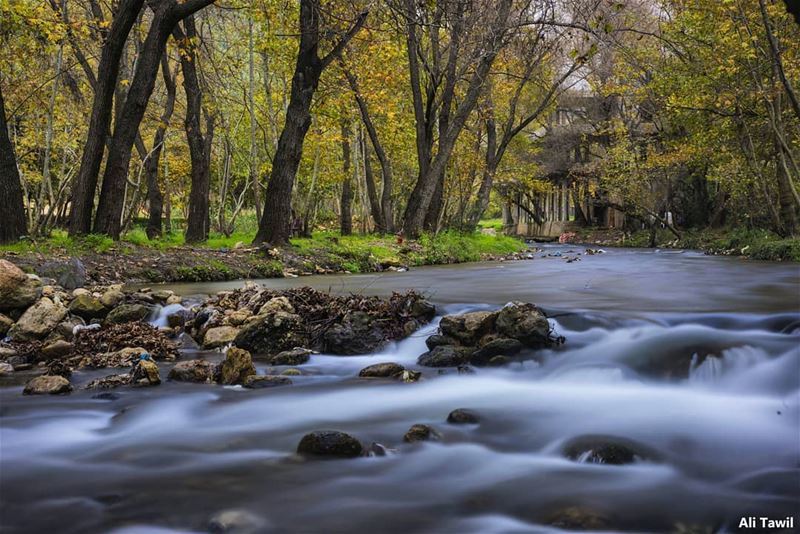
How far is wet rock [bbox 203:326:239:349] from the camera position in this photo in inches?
266

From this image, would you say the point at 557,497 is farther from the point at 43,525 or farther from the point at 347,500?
the point at 43,525

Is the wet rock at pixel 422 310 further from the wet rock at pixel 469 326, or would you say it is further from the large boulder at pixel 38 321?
the large boulder at pixel 38 321

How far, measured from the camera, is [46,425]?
4.46 meters

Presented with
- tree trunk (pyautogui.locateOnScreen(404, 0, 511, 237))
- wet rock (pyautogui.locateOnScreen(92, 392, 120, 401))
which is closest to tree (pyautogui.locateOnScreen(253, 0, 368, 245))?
tree trunk (pyautogui.locateOnScreen(404, 0, 511, 237))

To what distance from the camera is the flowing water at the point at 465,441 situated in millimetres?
3234

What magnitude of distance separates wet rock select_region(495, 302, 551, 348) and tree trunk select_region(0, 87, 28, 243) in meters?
10.1

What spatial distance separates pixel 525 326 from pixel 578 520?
10.3 ft

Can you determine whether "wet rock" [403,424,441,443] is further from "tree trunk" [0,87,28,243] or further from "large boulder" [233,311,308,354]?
"tree trunk" [0,87,28,243]

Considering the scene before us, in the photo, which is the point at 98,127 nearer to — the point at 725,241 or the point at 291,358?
the point at 291,358

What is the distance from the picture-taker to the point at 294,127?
14.3m

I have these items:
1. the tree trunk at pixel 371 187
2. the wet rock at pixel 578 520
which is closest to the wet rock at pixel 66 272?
the wet rock at pixel 578 520

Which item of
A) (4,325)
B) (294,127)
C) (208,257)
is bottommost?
(4,325)

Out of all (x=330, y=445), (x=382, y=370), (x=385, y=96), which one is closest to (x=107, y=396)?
(x=330, y=445)

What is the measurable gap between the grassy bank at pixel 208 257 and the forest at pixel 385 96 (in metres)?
0.69
